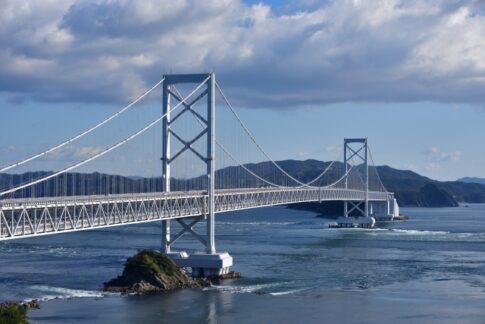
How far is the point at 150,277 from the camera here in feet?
99.4

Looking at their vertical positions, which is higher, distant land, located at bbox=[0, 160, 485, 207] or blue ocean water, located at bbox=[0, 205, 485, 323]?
distant land, located at bbox=[0, 160, 485, 207]

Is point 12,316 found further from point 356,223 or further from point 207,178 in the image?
point 356,223

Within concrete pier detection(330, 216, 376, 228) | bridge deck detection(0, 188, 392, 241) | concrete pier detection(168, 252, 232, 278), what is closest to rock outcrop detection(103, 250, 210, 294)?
bridge deck detection(0, 188, 392, 241)

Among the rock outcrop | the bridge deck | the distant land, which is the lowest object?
the rock outcrop

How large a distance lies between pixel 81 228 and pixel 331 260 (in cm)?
1700

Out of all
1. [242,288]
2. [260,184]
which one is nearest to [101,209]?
[242,288]

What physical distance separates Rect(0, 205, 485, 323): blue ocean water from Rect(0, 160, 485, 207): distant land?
2.98m

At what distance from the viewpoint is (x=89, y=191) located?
160 feet

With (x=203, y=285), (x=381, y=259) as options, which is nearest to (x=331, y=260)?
(x=381, y=259)

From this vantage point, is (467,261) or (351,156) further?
(351,156)

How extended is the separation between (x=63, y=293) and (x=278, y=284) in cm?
738

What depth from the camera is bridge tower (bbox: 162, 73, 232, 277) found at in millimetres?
33812

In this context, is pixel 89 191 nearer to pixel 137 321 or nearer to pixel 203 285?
pixel 203 285

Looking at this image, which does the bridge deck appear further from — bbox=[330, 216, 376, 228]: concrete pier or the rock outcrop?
bbox=[330, 216, 376, 228]: concrete pier
